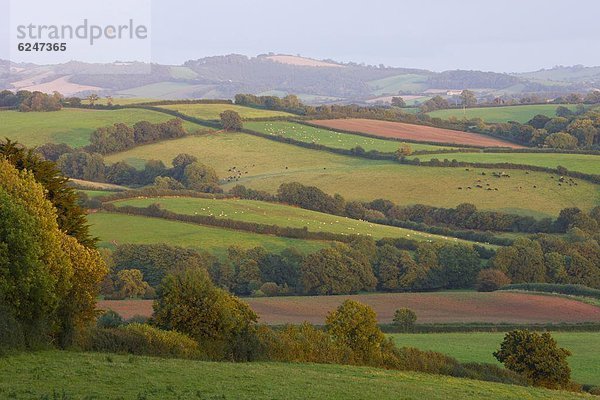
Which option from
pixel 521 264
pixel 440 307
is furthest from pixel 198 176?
pixel 440 307

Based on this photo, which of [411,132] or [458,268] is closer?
[458,268]

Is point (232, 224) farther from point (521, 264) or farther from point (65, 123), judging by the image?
point (65, 123)

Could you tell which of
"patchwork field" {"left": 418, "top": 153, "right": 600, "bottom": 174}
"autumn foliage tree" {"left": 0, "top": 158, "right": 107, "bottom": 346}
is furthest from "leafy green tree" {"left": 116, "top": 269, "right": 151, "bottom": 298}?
"patchwork field" {"left": 418, "top": 153, "right": 600, "bottom": 174}

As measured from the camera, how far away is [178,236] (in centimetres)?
8319

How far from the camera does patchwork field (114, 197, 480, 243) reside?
89938 millimetres

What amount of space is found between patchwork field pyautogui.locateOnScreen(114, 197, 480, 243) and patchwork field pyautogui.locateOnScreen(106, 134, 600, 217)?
14535 mm

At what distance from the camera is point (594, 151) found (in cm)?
12681

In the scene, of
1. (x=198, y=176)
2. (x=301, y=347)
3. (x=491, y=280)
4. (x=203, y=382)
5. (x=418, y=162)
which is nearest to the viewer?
(x=203, y=382)

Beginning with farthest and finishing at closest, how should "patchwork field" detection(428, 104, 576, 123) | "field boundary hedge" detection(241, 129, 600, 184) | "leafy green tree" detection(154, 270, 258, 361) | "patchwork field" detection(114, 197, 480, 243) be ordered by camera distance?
"patchwork field" detection(428, 104, 576, 123) < "field boundary hedge" detection(241, 129, 600, 184) < "patchwork field" detection(114, 197, 480, 243) < "leafy green tree" detection(154, 270, 258, 361)

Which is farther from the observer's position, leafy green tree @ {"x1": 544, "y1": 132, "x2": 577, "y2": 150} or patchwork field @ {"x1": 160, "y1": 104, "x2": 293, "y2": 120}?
patchwork field @ {"x1": 160, "y1": 104, "x2": 293, "y2": 120}

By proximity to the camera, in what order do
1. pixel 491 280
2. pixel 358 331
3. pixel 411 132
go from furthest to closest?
pixel 411 132 → pixel 491 280 → pixel 358 331

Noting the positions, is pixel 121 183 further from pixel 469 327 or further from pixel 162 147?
pixel 469 327

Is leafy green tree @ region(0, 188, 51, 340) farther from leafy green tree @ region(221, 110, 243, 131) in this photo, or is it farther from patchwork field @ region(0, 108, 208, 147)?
leafy green tree @ region(221, 110, 243, 131)

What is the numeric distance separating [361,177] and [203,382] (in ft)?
302
